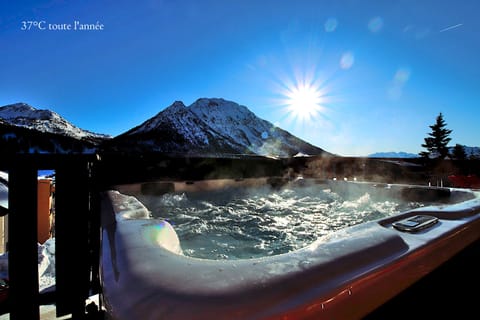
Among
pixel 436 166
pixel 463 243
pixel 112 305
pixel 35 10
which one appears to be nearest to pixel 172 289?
pixel 112 305

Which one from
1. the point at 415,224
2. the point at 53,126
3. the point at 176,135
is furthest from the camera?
the point at 176,135

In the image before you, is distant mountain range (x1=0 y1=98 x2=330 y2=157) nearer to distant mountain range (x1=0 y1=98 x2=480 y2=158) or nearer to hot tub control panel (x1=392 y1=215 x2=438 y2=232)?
distant mountain range (x1=0 y1=98 x2=480 y2=158)

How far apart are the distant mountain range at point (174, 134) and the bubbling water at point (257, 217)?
1093 millimetres

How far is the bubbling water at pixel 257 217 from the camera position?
1999 mm

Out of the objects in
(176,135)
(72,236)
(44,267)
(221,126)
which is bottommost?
(44,267)

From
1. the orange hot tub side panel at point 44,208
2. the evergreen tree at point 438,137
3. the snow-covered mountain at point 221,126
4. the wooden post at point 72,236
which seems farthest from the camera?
the snow-covered mountain at point 221,126

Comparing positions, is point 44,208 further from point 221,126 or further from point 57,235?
point 221,126

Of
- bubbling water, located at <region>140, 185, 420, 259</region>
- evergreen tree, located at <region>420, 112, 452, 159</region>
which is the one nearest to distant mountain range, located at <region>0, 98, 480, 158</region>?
bubbling water, located at <region>140, 185, 420, 259</region>

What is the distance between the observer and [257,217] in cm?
298

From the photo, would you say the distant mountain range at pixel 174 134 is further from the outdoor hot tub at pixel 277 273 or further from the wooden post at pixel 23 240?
the outdoor hot tub at pixel 277 273

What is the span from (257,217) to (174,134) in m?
31.2

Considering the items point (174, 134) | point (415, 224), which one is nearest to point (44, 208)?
point (415, 224)

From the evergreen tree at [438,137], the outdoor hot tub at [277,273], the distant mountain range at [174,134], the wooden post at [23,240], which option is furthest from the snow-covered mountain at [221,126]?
the wooden post at [23,240]

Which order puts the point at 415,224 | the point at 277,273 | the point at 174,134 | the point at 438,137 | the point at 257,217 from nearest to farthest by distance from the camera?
the point at 277,273, the point at 415,224, the point at 257,217, the point at 438,137, the point at 174,134
